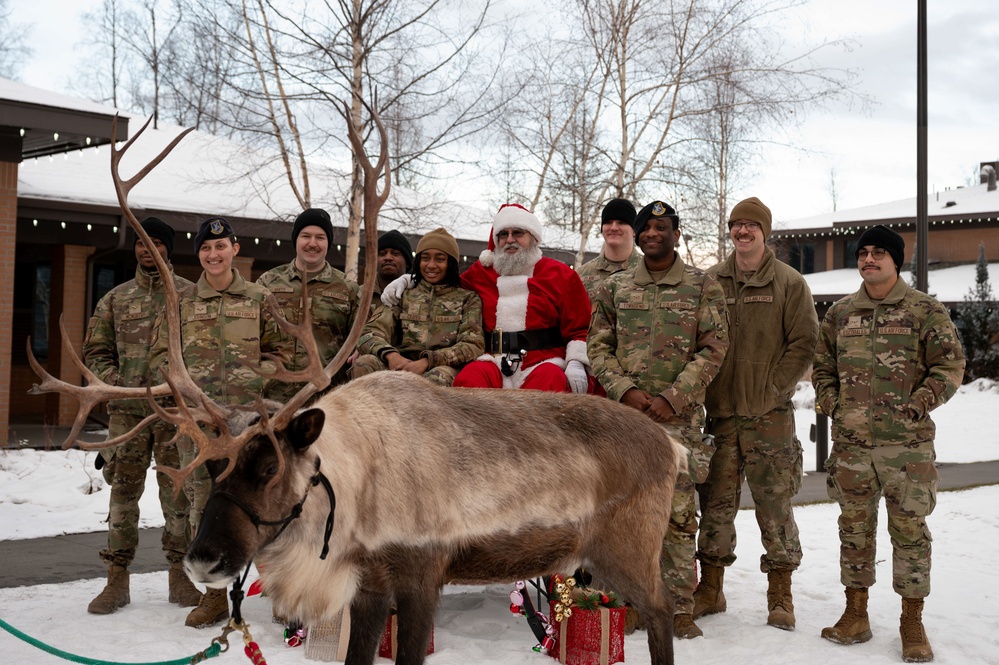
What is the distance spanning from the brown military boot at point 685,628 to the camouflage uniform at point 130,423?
3.26 m

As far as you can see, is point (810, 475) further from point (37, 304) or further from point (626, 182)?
point (37, 304)

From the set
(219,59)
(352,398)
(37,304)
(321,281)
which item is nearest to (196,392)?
(352,398)

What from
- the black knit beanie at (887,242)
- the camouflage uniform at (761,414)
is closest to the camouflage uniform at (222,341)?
the camouflage uniform at (761,414)

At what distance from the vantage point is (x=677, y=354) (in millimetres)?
5508

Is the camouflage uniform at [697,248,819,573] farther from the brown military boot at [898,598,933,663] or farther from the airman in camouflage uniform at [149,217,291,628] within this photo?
the airman in camouflage uniform at [149,217,291,628]

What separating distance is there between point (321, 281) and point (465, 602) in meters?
2.51

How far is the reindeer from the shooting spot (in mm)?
3354

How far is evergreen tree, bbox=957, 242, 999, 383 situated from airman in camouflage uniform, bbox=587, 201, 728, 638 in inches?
888

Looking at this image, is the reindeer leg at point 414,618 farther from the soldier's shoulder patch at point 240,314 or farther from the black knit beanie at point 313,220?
the black knit beanie at point 313,220

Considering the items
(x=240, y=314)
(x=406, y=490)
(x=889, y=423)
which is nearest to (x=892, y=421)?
(x=889, y=423)

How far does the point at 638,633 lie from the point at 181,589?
10.1ft

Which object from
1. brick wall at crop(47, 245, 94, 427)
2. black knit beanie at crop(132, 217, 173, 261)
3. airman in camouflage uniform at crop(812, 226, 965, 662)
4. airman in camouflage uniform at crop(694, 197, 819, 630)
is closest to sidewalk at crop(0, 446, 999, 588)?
black knit beanie at crop(132, 217, 173, 261)

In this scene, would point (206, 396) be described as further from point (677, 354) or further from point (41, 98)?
point (41, 98)

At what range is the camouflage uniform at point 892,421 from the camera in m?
5.33
